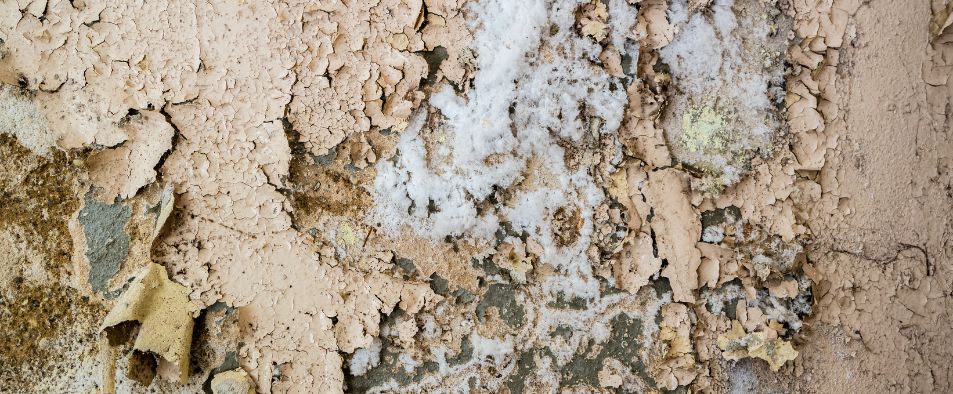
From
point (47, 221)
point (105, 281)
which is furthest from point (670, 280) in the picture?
point (47, 221)

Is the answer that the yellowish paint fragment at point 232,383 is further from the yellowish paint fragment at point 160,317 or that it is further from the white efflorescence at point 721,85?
the white efflorescence at point 721,85

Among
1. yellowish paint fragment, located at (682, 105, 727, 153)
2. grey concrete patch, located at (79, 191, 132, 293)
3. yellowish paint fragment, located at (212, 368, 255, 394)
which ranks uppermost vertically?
yellowish paint fragment, located at (682, 105, 727, 153)

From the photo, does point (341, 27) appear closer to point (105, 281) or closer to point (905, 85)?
point (105, 281)

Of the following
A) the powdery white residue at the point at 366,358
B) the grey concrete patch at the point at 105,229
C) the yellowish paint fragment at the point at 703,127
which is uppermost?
the yellowish paint fragment at the point at 703,127

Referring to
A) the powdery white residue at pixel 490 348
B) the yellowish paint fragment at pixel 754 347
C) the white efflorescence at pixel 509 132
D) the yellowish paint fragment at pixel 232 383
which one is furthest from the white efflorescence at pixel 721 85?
the yellowish paint fragment at pixel 232 383

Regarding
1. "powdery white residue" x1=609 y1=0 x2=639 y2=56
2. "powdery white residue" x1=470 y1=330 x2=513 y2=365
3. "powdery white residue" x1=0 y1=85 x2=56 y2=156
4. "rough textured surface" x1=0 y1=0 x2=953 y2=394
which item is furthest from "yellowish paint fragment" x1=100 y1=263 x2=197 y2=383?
"powdery white residue" x1=609 y1=0 x2=639 y2=56

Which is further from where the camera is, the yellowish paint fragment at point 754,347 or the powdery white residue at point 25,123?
the yellowish paint fragment at point 754,347

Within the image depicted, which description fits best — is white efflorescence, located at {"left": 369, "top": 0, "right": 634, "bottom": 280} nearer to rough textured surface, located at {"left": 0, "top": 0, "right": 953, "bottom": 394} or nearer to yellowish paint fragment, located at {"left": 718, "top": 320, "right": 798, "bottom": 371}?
rough textured surface, located at {"left": 0, "top": 0, "right": 953, "bottom": 394}

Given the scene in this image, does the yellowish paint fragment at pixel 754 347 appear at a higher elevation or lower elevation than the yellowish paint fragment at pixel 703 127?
lower
